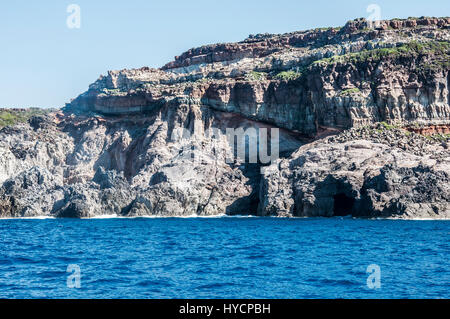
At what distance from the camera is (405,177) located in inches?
2908

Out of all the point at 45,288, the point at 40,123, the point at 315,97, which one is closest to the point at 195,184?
the point at 315,97

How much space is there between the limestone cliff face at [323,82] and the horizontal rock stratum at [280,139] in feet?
0.68

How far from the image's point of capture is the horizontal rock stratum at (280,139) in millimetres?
78312

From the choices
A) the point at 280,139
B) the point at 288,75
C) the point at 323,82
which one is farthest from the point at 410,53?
the point at 280,139

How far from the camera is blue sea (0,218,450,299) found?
89.2 feet

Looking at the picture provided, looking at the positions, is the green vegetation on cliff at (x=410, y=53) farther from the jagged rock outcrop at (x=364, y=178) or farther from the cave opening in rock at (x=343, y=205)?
the cave opening in rock at (x=343, y=205)

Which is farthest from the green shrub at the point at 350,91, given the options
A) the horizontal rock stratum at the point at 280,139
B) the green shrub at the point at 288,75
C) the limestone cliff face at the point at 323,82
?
the green shrub at the point at 288,75

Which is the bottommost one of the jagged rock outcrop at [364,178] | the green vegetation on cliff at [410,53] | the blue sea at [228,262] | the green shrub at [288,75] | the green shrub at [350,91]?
the blue sea at [228,262]

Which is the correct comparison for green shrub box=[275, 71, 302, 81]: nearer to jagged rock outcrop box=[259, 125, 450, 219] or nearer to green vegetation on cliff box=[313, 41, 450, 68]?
green vegetation on cliff box=[313, 41, 450, 68]

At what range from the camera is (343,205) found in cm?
8275

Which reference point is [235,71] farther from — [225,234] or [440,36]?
[225,234]

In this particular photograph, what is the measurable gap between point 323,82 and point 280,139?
37.9ft

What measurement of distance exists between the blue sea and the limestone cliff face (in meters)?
33.1
